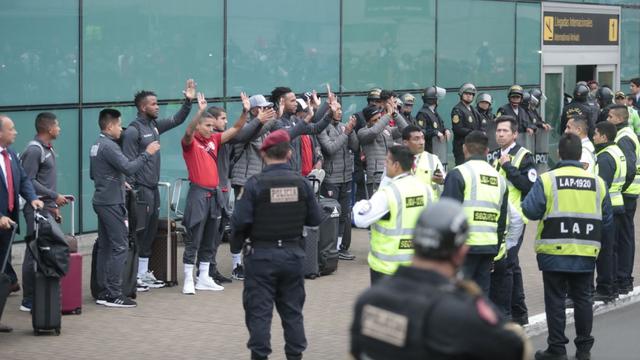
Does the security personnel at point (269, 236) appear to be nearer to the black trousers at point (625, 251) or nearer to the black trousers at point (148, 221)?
the black trousers at point (148, 221)

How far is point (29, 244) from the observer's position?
10586 mm

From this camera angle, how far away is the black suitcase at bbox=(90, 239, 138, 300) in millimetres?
12219

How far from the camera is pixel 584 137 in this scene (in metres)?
12.5

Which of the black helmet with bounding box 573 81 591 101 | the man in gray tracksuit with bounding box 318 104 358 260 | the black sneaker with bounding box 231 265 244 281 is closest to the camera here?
the black sneaker with bounding box 231 265 244 281

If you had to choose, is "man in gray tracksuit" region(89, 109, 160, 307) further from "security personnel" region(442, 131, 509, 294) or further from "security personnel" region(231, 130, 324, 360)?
"security personnel" region(442, 131, 509, 294)

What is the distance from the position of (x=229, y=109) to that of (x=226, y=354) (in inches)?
303

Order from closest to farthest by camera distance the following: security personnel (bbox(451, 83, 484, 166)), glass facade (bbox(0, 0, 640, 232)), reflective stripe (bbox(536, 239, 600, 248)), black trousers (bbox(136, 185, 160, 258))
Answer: reflective stripe (bbox(536, 239, 600, 248)) < black trousers (bbox(136, 185, 160, 258)) < glass facade (bbox(0, 0, 640, 232)) < security personnel (bbox(451, 83, 484, 166))

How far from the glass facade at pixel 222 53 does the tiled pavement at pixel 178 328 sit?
2.67 meters

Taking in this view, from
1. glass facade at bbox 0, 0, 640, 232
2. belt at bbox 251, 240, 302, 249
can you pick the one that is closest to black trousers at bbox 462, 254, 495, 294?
belt at bbox 251, 240, 302, 249

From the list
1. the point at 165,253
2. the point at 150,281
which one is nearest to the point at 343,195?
the point at 165,253

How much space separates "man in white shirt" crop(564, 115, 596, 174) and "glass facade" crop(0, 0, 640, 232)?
6.10 m

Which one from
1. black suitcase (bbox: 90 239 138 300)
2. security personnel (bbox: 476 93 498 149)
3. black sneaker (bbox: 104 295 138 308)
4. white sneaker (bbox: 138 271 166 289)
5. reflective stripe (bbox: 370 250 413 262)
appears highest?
security personnel (bbox: 476 93 498 149)

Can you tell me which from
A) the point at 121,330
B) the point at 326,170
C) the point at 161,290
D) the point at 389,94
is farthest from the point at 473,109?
the point at 121,330

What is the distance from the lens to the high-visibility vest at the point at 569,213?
393 inches
